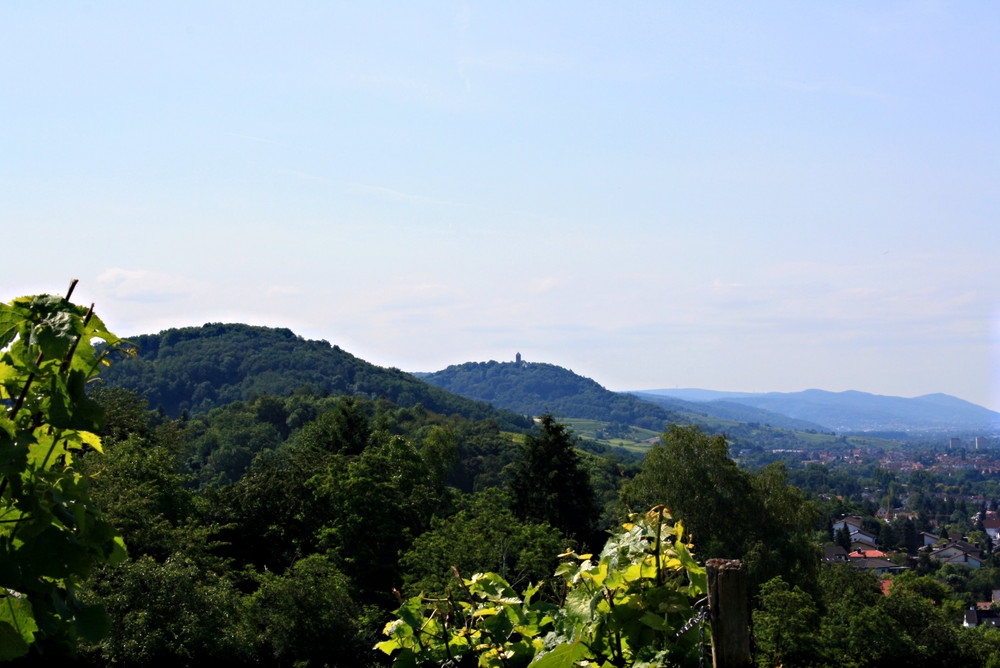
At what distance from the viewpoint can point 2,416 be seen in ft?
7.29

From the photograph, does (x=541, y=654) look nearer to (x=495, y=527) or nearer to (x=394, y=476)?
(x=495, y=527)

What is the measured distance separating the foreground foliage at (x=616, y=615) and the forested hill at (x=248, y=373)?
118m

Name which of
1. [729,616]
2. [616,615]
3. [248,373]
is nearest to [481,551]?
[616,615]

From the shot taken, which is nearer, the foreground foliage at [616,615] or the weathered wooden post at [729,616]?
the weathered wooden post at [729,616]

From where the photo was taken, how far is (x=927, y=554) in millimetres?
88188

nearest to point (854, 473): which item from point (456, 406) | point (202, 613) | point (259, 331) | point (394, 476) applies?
point (456, 406)

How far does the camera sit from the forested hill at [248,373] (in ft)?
395

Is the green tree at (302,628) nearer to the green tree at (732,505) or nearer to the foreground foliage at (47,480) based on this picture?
A: the green tree at (732,505)

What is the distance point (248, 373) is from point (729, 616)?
135500mm

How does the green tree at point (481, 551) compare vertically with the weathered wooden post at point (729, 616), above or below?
below

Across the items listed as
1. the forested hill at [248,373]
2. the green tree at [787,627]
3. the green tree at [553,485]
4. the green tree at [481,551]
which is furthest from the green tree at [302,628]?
the forested hill at [248,373]

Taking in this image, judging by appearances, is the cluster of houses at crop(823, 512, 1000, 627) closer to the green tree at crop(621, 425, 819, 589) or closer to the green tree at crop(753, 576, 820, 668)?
the green tree at crop(621, 425, 819, 589)

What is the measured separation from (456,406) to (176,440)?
348 ft

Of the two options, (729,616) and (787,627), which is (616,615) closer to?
(729,616)
